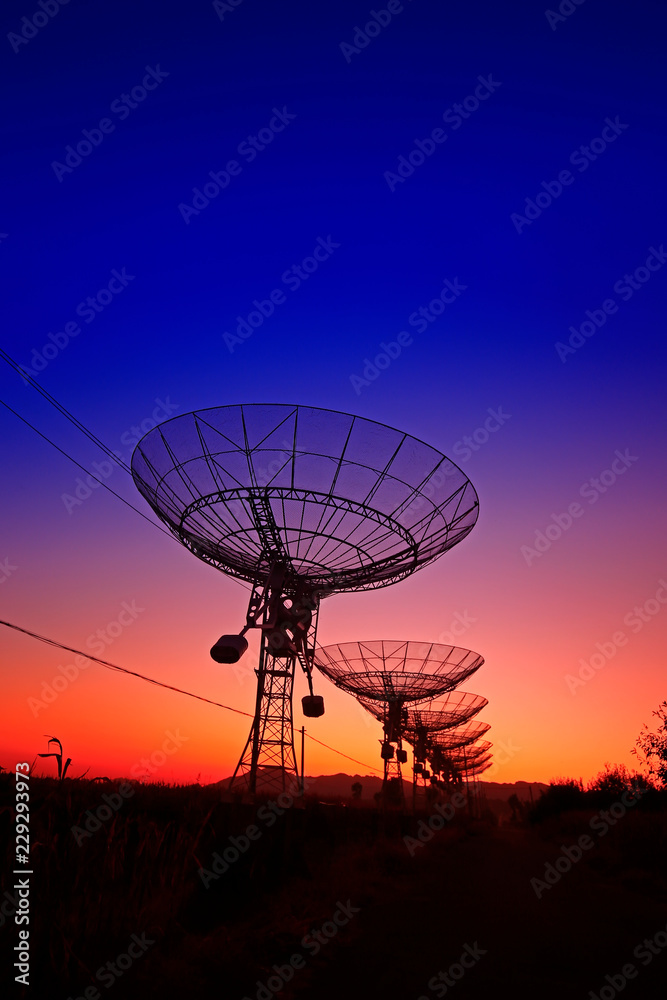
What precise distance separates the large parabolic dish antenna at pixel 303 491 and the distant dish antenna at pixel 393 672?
14.6 meters

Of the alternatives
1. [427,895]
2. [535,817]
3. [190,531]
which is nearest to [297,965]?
[427,895]

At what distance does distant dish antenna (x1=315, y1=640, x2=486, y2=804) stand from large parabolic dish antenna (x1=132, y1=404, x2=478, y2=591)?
1458cm

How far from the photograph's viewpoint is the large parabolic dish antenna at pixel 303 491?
63.1ft

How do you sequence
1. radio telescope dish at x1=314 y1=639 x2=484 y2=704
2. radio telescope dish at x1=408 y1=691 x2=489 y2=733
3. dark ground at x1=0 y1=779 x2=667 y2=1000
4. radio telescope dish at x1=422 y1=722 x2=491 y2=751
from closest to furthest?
dark ground at x1=0 y1=779 x2=667 y2=1000, radio telescope dish at x1=314 y1=639 x2=484 y2=704, radio telescope dish at x1=408 y1=691 x2=489 y2=733, radio telescope dish at x1=422 y1=722 x2=491 y2=751

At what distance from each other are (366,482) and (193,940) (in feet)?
46.6

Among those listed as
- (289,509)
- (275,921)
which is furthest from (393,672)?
(275,921)

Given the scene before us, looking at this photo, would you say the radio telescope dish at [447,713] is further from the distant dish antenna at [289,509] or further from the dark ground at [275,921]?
the dark ground at [275,921]

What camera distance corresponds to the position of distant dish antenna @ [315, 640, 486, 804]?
34531 millimetres

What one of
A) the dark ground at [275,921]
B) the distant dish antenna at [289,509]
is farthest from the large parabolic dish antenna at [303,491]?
the dark ground at [275,921]

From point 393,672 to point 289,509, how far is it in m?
17.6

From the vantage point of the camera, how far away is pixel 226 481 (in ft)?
64.4

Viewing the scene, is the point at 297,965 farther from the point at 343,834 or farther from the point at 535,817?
the point at 535,817

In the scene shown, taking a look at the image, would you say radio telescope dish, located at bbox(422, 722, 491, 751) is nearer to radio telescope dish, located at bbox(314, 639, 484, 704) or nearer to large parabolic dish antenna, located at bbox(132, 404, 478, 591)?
radio telescope dish, located at bbox(314, 639, 484, 704)

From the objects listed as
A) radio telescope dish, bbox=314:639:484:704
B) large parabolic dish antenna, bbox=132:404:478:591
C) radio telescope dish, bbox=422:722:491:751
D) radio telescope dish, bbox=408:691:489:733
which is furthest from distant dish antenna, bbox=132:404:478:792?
radio telescope dish, bbox=422:722:491:751
